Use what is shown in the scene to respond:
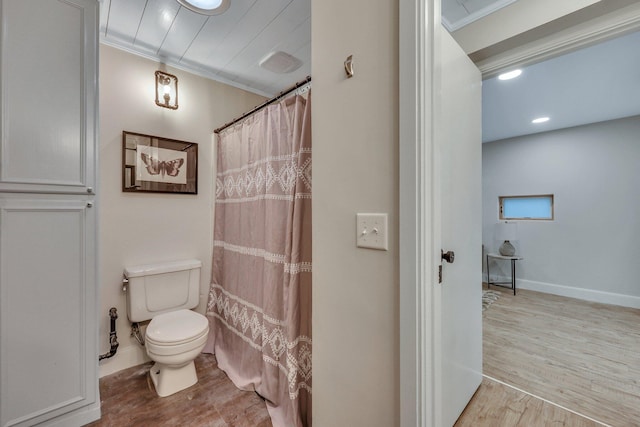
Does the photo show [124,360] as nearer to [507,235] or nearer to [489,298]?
[489,298]

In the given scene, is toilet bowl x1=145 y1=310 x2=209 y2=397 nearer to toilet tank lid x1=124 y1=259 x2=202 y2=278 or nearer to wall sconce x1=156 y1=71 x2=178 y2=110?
toilet tank lid x1=124 y1=259 x2=202 y2=278

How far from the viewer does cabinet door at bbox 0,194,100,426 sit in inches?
48.4

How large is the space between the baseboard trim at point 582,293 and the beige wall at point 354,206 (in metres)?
4.12

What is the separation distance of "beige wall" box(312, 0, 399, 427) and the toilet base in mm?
1130


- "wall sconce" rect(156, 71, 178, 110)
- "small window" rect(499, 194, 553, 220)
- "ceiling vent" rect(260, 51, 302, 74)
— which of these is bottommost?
"small window" rect(499, 194, 553, 220)

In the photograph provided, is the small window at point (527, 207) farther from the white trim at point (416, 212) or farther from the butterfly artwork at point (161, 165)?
the butterfly artwork at point (161, 165)

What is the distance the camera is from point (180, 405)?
61.6 inches

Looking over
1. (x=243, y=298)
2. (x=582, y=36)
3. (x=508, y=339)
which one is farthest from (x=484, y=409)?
(x=582, y=36)

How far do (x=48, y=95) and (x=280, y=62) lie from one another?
4.64 ft

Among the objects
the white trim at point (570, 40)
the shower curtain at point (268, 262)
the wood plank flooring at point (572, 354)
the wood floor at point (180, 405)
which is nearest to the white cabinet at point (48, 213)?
the wood floor at point (180, 405)

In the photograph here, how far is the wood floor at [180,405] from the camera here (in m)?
1.44

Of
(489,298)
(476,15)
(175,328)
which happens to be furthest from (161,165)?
(489,298)

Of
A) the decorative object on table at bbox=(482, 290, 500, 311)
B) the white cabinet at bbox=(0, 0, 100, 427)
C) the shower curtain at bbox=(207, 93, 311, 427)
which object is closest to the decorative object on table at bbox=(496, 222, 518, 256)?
the decorative object on table at bbox=(482, 290, 500, 311)

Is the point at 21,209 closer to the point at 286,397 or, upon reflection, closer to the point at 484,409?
the point at 286,397
